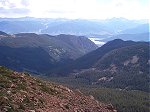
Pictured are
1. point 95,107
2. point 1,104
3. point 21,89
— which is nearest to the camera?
point 1,104

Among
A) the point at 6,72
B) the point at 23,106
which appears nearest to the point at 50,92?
the point at 6,72

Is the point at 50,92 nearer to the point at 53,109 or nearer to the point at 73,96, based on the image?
the point at 73,96

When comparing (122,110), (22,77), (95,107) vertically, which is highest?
(22,77)

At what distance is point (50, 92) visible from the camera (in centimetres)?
5103

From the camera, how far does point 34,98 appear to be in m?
44.8

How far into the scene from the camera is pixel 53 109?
43.7 m

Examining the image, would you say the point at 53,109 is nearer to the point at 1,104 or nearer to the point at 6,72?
the point at 1,104

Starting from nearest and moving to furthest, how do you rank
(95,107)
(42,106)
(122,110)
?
1. (42,106)
2. (95,107)
3. (122,110)

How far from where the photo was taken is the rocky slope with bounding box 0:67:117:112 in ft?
134

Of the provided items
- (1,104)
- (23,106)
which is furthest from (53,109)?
(1,104)

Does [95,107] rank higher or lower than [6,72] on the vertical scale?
lower

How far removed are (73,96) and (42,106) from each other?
10.9 metres

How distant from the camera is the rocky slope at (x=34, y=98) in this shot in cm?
4091

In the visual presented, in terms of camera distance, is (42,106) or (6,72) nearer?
(42,106)
